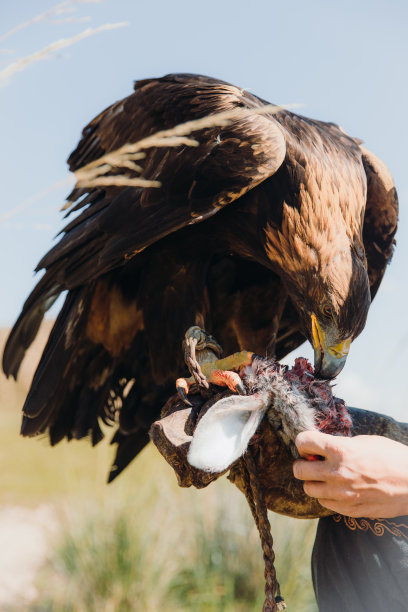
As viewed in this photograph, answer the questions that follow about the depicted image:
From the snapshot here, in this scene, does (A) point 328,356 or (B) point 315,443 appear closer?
(B) point 315,443

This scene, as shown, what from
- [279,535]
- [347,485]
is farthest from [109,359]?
[279,535]

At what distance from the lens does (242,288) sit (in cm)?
321

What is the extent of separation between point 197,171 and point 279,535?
3.42 m

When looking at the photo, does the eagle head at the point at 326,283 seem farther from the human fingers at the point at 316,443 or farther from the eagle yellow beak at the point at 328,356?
the human fingers at the point at 316,443

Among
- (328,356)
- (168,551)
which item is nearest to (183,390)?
(328,356)

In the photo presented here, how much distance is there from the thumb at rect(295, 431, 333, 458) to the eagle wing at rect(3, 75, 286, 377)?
1186 mm

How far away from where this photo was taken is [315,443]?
1550mm

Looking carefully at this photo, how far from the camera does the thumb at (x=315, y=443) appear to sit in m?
1.54

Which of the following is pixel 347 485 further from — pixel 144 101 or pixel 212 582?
pixel 212 582

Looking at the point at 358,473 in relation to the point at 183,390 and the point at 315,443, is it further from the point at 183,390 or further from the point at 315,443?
the point at 183,390

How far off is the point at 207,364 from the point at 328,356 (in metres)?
0.42

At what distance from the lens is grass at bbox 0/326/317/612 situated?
17.3ft

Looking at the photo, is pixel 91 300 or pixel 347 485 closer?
pixel 347 485

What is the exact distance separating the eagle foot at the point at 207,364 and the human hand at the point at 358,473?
378 mm
